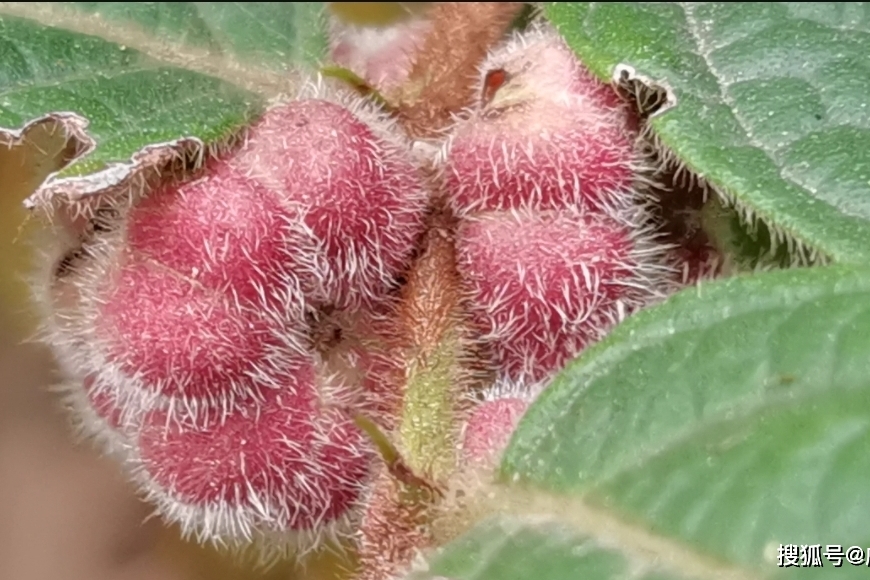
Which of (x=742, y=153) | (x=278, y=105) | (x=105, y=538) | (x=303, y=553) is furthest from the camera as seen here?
(x=105, y=538)

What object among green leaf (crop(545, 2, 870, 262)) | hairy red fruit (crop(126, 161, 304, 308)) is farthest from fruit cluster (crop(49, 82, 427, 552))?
green leaf (crop(545, 2, 870, 262))

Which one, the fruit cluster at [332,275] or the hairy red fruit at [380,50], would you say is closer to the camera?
the fruit cluster at [332,275]

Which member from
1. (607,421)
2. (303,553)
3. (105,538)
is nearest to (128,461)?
(303,553)

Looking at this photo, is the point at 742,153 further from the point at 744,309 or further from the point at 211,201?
the point at 211,201

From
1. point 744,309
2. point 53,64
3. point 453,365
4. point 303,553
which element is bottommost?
point 303,553

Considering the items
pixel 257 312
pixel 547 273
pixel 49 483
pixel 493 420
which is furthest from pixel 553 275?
pixel 49 483

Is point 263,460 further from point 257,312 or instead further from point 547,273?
point 547,273

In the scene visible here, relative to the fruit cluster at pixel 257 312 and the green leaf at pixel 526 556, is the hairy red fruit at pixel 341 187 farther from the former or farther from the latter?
the green leaf at pixel 526 556

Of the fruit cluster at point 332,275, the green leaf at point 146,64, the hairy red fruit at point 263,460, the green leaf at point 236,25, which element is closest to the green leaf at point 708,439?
the fruit cluster at point 332,275
